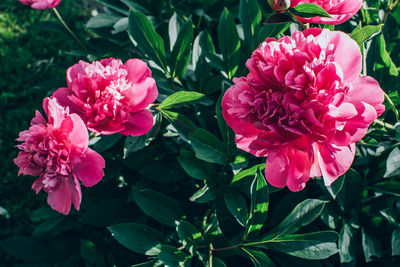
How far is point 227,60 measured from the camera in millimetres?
1219

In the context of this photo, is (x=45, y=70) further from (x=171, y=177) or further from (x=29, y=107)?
(x=171, y=177)

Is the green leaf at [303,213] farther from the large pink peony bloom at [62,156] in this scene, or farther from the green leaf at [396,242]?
the large pink peony bloom at [62,156]

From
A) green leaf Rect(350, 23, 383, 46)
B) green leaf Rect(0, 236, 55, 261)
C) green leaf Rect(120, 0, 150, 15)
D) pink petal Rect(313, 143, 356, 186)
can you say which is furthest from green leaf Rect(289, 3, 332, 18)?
green leaf Rect(0, 236, 55, 261)

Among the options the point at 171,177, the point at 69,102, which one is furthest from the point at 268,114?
the point at 171,177

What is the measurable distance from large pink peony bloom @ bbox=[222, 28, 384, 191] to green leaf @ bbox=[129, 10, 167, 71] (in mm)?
441

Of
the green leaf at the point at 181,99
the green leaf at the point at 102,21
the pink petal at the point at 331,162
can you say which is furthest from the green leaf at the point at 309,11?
the green leaf at the point at 102,21

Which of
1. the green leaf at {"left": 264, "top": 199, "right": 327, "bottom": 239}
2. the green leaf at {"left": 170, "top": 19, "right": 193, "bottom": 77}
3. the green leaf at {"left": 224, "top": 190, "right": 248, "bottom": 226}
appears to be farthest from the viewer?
the green leaf at {"left": 170, "top": 19, "right": 193, "bottom": 77}

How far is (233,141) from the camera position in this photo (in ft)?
3.51

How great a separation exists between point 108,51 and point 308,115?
3.52 feet

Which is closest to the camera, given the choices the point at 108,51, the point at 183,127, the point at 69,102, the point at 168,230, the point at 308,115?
Result: the point at 308,115

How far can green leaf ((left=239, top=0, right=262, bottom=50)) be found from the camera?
1.17 metres

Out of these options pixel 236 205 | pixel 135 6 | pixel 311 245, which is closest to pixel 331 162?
pixel 311 245

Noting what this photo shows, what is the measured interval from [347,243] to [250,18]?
0.72 meters

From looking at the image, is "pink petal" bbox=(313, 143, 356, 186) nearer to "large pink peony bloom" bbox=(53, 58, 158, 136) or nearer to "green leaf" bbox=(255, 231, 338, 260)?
"green leaf" bbox=(255, 231, 338, 260)
